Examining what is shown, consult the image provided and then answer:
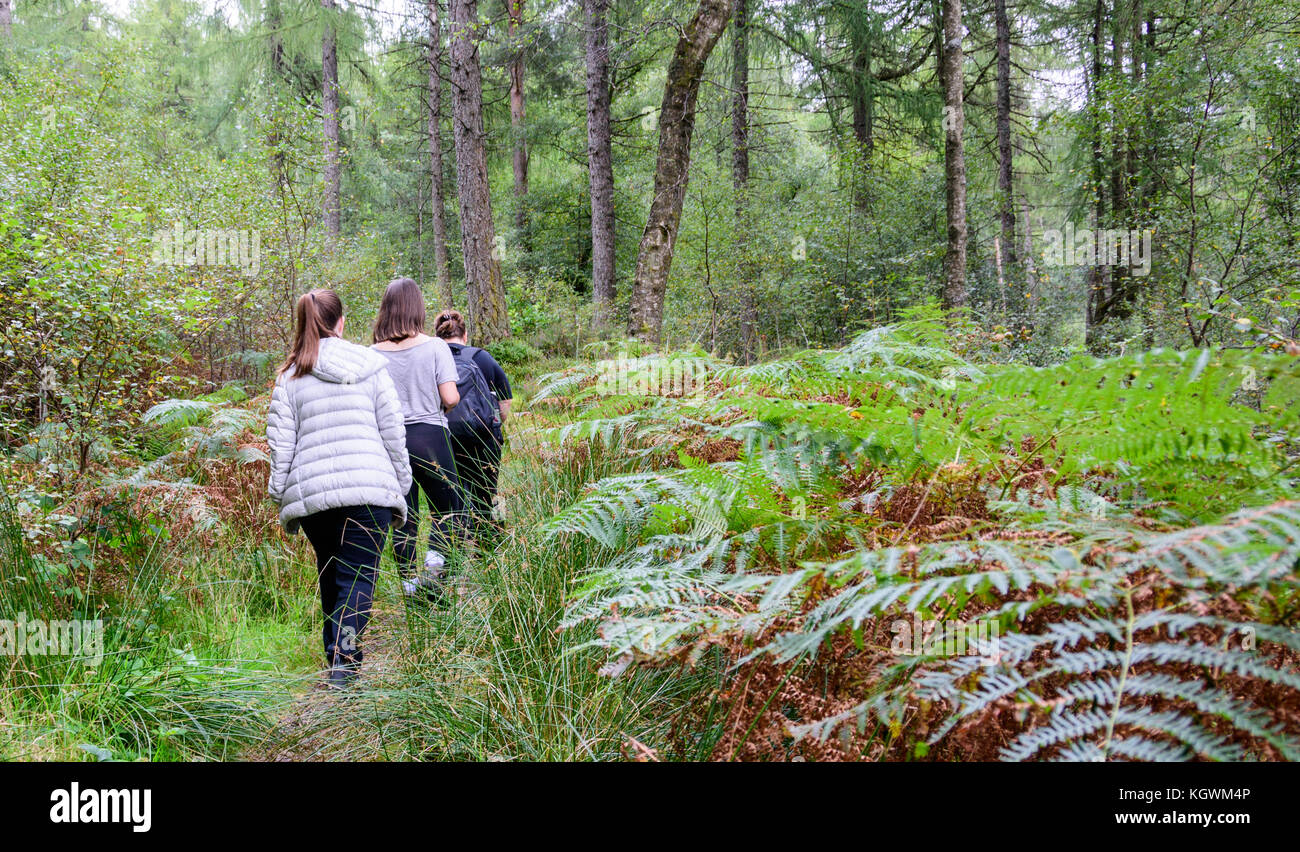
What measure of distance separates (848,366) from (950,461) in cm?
105

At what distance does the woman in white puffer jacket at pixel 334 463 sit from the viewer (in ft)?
10.5

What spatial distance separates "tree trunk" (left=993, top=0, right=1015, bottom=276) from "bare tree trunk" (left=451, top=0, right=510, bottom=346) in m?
12.1

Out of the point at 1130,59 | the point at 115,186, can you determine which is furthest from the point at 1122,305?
the point at 115,186

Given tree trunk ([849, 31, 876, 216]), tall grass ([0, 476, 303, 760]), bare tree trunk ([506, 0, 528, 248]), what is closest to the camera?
tall grass ([0, 476, 303, 760])

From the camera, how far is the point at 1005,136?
1709 centimetres

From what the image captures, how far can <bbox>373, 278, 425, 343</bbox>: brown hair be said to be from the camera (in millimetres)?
4250

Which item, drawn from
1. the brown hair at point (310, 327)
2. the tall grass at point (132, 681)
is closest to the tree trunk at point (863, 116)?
the brown hair at point (310, 327)

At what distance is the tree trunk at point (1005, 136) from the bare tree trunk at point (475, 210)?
12148 millimetres

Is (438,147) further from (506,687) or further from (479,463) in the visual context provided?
(506,687)

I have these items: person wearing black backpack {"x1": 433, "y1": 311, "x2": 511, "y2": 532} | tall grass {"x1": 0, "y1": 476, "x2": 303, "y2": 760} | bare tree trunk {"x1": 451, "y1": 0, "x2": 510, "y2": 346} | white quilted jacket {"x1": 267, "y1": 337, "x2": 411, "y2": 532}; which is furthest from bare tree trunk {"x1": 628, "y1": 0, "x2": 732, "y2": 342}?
tall grass {"x1": 0, "y1": 476, "x2": 303, "y2": 760}

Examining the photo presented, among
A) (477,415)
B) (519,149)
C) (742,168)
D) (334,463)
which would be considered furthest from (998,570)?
(519,149)

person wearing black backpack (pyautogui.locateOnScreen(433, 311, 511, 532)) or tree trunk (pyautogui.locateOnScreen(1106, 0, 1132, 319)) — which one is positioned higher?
tree trunk (pyautogui.locateOnScreen(1106, 0, 1132, 319))

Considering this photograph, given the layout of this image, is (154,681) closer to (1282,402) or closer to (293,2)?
(1282,402)

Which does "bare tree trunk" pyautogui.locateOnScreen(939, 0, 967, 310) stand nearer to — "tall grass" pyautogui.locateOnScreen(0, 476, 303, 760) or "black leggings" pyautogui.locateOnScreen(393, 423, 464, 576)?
"black leggings" pyautogui.locateOnScreen(393, 423, 464, 576)
